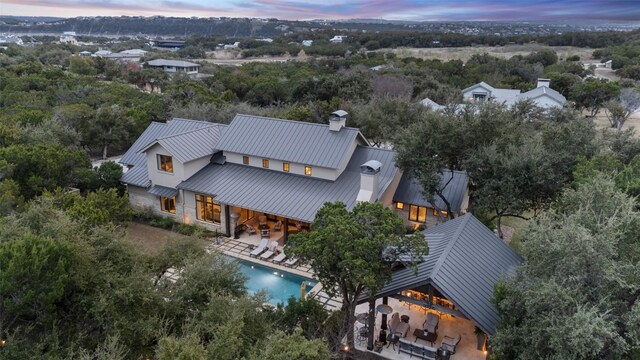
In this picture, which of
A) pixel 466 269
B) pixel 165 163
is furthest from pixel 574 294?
pixel 165 163

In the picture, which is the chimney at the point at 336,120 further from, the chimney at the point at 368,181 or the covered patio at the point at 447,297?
the covered patio at the point at 447,297

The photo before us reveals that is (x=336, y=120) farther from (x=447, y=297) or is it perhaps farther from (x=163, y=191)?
(x=447, y=297)

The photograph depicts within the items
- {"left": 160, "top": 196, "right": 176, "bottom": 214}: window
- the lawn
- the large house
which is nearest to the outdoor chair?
the large house

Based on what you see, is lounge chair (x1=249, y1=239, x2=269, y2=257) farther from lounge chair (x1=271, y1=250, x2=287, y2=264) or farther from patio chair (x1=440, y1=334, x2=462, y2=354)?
patio chair (x1=440, y1=334, x2=462, y2=354)

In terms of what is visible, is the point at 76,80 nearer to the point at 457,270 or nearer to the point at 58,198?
the point at 58,198

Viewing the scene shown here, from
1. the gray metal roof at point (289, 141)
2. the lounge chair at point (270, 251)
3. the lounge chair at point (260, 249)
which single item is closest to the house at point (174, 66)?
the gray metal roof at point (289, 141)

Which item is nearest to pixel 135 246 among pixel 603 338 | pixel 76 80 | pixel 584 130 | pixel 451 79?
pixel 603 338
